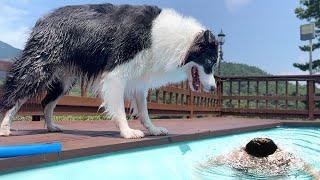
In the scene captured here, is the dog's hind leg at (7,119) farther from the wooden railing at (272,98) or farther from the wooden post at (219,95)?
the wooden post at (219,95)

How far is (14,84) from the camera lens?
328cm

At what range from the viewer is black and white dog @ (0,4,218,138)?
131 inches

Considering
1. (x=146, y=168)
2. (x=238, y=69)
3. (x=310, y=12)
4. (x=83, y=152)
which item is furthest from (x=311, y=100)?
(x=238, y=69)

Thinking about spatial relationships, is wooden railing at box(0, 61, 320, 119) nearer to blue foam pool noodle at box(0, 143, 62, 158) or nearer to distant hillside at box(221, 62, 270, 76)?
blue foam pool noodle at box(0, 143, 62, 158)

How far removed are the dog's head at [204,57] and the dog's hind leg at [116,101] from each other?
1.86 feet

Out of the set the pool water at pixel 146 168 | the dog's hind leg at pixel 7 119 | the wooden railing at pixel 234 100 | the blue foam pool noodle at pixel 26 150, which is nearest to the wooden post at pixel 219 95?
the wooden railing at pixel 234 100

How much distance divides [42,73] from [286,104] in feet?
27.6

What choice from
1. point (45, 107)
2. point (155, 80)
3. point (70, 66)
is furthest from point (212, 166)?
point (45, 107)

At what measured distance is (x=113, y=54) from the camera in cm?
339

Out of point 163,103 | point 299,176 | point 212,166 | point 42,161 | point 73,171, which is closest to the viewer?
point 42,161

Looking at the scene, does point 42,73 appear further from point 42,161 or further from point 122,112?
point 42,161

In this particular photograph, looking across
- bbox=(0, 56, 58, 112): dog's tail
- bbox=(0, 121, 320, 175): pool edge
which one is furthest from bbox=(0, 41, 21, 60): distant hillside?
bbox=(0, 121, 320, 175): pool edge

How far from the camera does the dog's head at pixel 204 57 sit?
138 inches

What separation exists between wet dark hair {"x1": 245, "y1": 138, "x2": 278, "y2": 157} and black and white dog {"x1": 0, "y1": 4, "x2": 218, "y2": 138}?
0.55 meters
